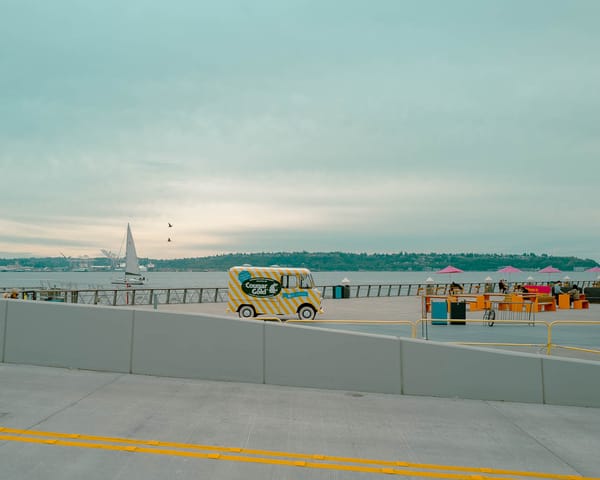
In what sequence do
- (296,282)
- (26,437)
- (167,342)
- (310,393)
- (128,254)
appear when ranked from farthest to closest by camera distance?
(128,254) → (296,282) → (167,342) → (310,393) → (26,437)

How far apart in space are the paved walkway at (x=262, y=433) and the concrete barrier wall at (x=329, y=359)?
255 millimetres

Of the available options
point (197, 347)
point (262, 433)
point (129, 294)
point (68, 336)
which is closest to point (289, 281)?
point (197, 347)

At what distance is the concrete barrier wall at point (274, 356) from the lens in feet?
30.6

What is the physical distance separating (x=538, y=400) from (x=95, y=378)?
804 centimetres

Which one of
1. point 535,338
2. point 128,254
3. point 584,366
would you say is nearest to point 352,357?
point 584,366

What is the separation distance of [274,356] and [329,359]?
3.38 feet

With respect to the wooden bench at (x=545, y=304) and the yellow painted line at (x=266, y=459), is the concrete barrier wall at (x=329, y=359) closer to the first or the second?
the yellow painted line at (x=266, y=459)

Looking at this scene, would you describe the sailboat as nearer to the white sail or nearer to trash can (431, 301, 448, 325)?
the white sail

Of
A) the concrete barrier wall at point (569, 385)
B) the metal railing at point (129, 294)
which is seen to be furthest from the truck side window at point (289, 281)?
the concrete barrier wall at point (569, 385)

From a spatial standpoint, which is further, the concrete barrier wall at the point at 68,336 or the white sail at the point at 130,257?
the white sail at the point at 130,257

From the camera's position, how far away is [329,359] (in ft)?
31.5

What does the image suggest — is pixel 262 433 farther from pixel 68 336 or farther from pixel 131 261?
pixel 131 261

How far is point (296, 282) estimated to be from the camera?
23344mm

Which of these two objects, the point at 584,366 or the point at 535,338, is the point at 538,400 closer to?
the point at 584,366
